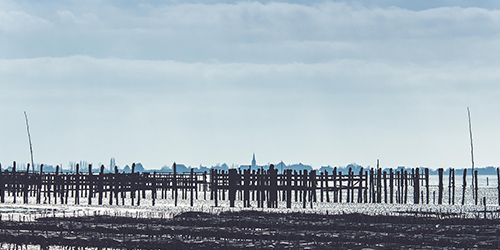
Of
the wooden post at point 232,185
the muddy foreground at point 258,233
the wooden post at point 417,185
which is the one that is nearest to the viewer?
the muddy foreground at point 258,233

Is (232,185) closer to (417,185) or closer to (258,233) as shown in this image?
(417,185)

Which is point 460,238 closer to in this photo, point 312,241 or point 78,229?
point 312,241

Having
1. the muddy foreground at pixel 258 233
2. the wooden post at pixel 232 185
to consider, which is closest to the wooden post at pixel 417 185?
the wooden post at pixel 232 185

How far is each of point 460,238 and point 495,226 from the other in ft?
16.7

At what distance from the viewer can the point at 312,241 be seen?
24.5 meters

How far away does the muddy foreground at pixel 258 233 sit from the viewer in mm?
23547

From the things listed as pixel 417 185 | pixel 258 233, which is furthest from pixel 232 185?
pixel 258 233

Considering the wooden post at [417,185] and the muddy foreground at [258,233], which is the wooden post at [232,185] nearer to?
the muddy foreground at [258,233]

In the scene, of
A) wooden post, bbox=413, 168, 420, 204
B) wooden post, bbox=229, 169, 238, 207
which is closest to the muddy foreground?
wooden post, bbox=229, 169, 238, 207

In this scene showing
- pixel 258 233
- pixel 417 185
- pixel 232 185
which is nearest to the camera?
pixel 258 233

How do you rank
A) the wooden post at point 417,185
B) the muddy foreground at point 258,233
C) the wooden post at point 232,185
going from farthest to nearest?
the wooden post at point 417,185, the wooden post at point 232,185, the muddy foreground at point 258,233

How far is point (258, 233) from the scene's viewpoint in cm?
2636

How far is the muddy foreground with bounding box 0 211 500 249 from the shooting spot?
927 inches

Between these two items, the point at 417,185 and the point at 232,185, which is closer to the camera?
the point at 232,185
